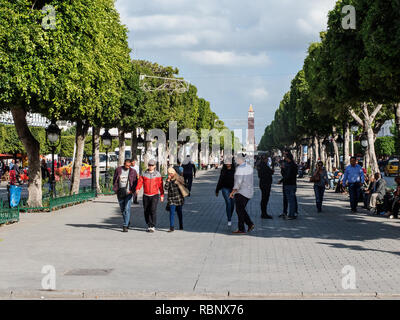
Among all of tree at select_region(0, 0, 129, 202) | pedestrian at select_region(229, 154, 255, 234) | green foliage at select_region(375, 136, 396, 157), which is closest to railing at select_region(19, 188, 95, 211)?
tree at select_region(0, 0, 129, 202)

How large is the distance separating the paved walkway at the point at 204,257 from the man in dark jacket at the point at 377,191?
164 centimetres

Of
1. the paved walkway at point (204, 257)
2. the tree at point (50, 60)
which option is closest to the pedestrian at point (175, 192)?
the paved walkway at point (204, 257)

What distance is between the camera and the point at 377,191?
2020 centimetres

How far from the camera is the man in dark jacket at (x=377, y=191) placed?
19.8m

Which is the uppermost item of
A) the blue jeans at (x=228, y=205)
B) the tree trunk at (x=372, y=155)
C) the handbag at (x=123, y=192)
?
the tree trunk at (x=372, y=155)

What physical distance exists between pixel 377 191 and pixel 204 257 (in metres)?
10.7

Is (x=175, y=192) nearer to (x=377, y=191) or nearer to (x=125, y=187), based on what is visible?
(x=125, y=187)

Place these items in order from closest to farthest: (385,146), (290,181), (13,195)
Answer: (290,181), (13,195), (385,146)

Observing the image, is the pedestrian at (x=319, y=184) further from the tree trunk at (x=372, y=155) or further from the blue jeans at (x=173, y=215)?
the tree trunk at (x=372, y=155)

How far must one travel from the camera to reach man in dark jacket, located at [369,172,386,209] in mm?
19797

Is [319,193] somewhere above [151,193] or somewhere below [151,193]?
below

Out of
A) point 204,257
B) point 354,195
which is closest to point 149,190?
point 204,257
